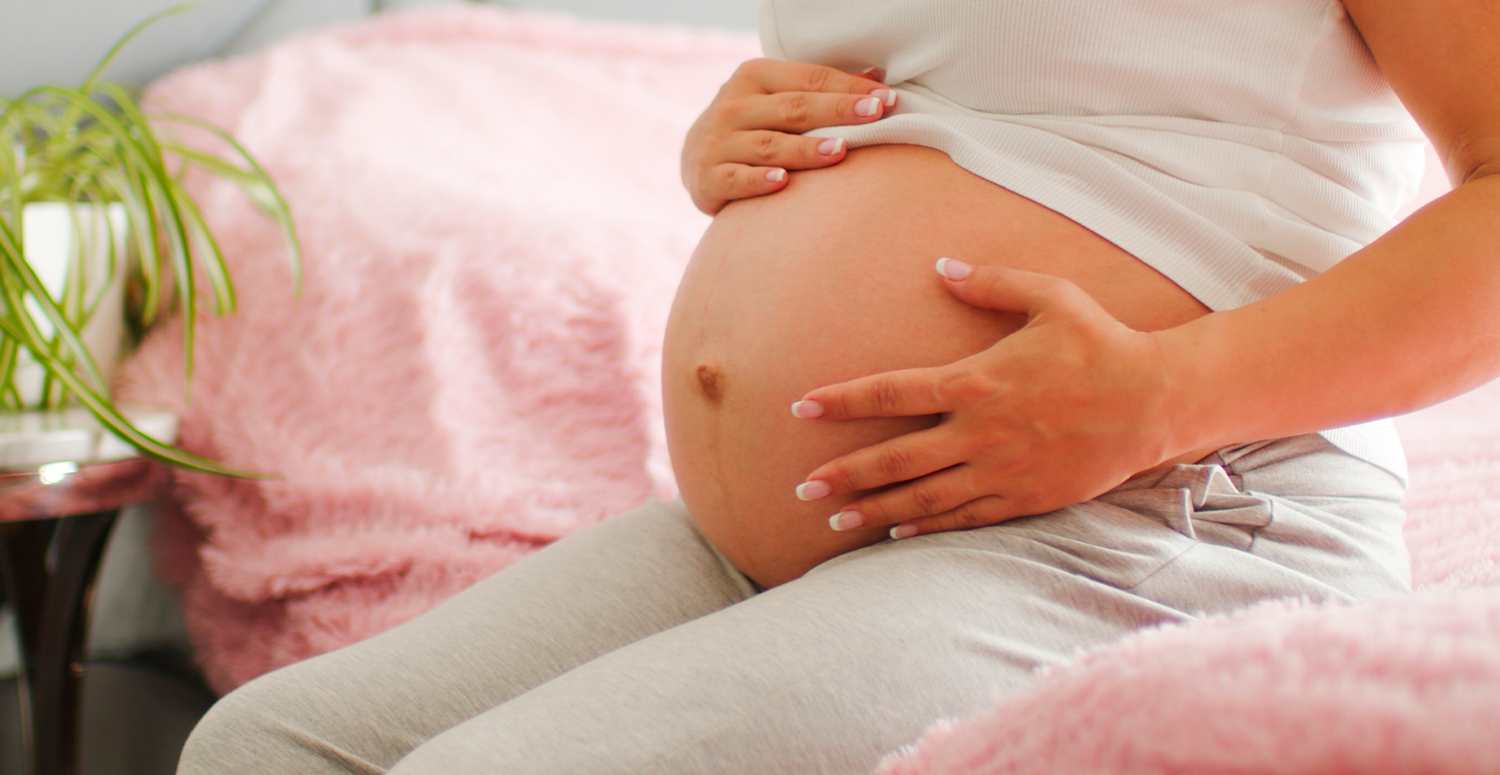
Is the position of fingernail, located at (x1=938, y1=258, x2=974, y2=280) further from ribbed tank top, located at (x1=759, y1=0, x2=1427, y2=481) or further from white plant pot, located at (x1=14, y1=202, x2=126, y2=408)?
white plant pot, located at (x1=14, y1=202, x2=126, y2=408)

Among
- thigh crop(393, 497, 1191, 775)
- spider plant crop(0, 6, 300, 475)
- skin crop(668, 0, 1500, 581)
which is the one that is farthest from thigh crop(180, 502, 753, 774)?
spider plant crop(0, 6, 300, 475)

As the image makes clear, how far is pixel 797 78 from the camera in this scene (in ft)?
2.27

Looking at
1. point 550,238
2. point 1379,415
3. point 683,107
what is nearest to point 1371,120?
point 1379,415

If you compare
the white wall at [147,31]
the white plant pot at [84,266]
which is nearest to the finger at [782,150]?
the white plant pot at [84,266]

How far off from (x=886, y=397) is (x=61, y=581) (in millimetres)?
928

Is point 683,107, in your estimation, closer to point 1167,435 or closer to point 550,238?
point 550,238

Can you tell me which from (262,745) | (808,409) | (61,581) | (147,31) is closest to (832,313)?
(808,409)

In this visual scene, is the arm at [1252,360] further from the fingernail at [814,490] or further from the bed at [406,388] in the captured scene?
the bed at [406,388]

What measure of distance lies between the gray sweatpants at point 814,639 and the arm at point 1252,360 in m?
0.05

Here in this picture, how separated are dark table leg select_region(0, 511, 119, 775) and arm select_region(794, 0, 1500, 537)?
908 millimetres

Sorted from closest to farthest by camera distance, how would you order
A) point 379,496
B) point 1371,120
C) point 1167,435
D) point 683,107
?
point 1167,435 → point 1371,120 → point 379,496 → point 683,107

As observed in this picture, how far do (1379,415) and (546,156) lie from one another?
1.24 m

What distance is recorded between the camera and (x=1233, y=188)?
0.55m

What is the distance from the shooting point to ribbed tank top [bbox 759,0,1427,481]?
1.75 feet
